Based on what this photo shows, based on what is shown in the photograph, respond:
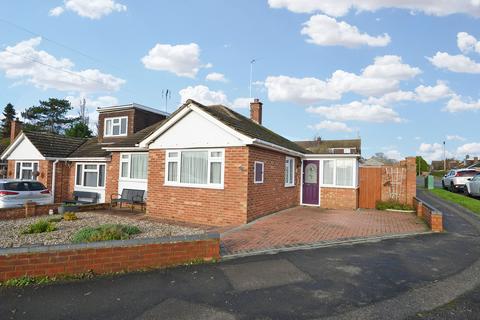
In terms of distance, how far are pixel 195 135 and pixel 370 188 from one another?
29.9 ft

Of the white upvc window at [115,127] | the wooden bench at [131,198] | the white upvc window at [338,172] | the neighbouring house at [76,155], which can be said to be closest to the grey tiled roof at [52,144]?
the neighbouring house at [76,155]

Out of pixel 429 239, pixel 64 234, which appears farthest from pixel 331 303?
pixel 64 234

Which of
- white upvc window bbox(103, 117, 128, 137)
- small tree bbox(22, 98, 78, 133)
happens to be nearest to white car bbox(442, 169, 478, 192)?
white upvc window bbox(103, 117, 128, 137)

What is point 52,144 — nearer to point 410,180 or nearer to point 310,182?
point 310,182

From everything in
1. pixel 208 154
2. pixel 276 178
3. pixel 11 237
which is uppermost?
pixel 208 154

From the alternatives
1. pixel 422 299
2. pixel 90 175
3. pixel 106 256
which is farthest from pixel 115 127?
pixel 422 299

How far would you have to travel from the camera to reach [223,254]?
6.67 m

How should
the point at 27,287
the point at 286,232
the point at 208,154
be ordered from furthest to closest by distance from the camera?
the point at 208,154 < the point at 286,232 < the point at 27,287

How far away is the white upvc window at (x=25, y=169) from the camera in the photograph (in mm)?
19609

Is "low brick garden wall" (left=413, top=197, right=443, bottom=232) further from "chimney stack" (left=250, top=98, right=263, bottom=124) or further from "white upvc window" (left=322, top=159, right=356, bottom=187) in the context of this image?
"chimney stack" (left=250, top=98, right=263, bottom=124)

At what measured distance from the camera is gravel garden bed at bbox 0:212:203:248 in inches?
305

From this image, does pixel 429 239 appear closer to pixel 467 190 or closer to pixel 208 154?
pixel 208 154

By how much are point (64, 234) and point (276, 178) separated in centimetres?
747

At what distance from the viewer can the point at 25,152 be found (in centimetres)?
1998
